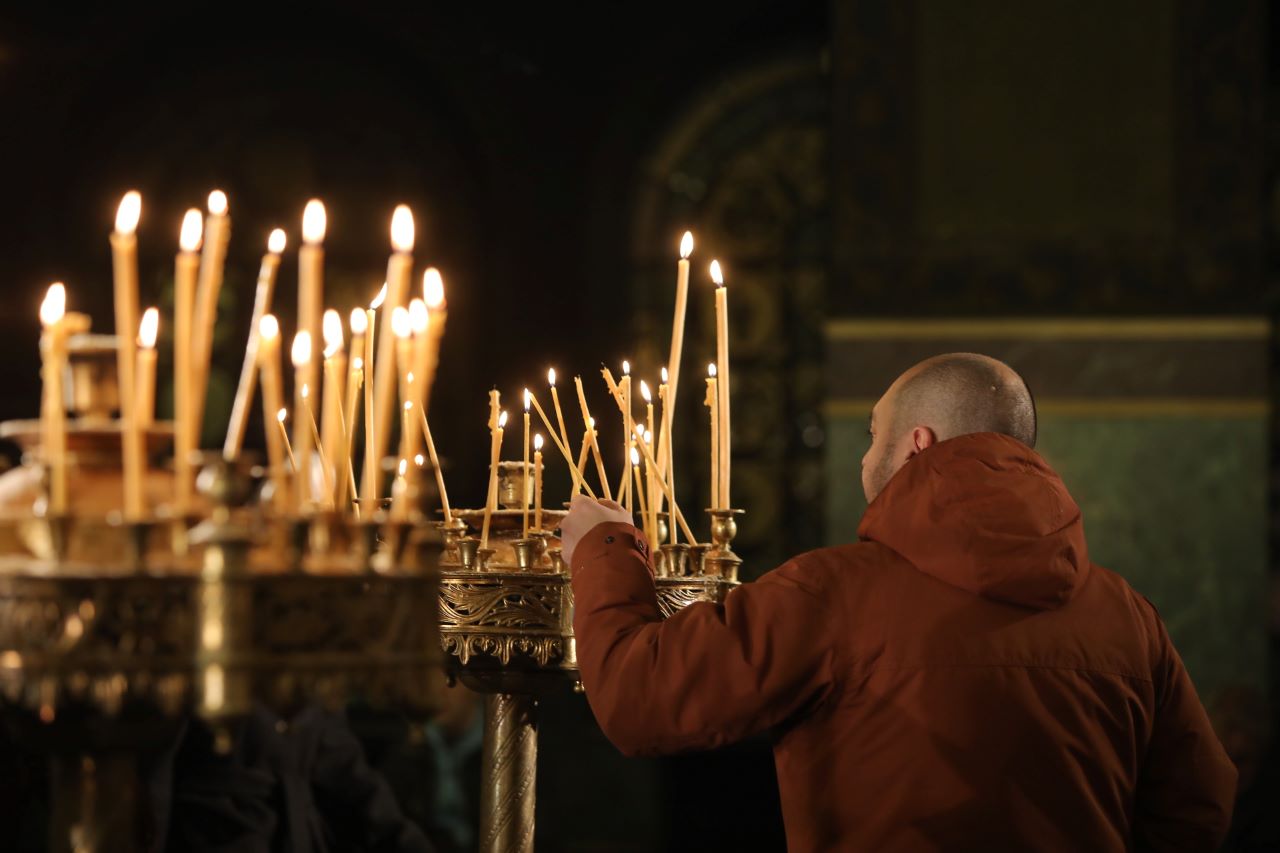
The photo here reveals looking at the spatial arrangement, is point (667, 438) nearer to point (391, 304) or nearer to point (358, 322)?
point (358, 322)

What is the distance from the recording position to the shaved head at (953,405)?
1676 millimetres

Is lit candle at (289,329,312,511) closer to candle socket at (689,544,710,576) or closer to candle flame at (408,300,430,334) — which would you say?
candle flame at (408,300,430,334)

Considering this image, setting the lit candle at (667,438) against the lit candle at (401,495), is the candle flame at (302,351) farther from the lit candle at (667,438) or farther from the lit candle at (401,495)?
the lit candle at (667,438)

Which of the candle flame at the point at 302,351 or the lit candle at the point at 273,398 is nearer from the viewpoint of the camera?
the lit candle at the point at 273,398

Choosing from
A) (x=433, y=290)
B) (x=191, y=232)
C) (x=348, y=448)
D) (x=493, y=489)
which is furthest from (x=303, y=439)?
(x=493, y=489)

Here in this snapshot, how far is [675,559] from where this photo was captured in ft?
5.76

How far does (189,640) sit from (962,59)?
377 cm

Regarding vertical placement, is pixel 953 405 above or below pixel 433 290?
below

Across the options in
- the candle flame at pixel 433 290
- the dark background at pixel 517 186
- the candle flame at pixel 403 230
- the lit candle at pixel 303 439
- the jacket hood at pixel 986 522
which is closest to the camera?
the lit candle at pixel 303 439

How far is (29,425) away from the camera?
1.13m

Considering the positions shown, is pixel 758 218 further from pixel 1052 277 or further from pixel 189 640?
pixel 189 640

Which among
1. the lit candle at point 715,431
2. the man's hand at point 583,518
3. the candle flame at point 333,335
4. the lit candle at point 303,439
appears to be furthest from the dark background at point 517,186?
the lit candle at point 303,439

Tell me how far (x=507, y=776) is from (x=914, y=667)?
20.4 inches

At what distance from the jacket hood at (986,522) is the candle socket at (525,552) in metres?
0.35
